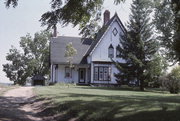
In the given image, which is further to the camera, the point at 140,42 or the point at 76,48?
the point at 76,48

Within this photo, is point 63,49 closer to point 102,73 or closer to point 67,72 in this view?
point 67,72

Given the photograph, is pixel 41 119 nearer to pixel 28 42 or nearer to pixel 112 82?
pixel 112 82

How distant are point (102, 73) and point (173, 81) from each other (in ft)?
49.5

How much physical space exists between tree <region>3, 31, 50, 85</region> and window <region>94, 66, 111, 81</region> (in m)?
28.6

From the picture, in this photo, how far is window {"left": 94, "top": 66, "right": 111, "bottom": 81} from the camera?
4716cm

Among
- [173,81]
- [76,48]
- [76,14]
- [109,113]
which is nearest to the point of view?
[109,113]

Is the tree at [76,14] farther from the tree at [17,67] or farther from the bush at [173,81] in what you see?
the tree at [17,67]

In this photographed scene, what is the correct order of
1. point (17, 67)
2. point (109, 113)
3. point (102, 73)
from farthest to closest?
point (17, 67)
point (102, 73)
point (109, 113)

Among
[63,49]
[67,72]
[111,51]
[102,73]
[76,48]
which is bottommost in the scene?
[102,73]

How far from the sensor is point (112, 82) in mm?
47844

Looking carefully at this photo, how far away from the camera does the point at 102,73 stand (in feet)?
156

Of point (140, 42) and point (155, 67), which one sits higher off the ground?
point (140, 42)

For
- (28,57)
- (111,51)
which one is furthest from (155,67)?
(28,57)

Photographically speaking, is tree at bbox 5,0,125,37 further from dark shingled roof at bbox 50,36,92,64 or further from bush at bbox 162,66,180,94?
dark shingled roof at bbox 50,36,92,64
